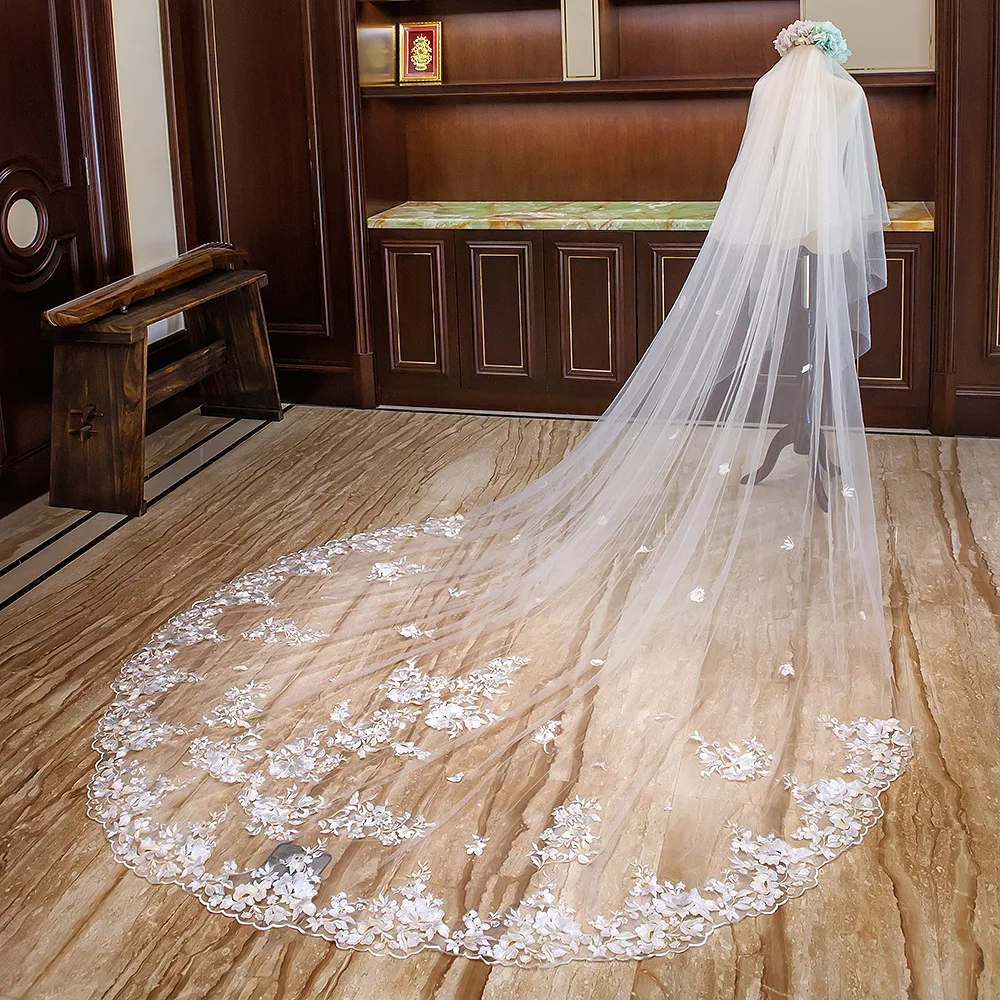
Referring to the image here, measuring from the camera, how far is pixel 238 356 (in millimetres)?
5867

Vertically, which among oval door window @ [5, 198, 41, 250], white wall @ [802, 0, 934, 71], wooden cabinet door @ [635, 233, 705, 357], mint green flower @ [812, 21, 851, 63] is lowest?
wooden cabinet door @ [635, 233, 705, 357]

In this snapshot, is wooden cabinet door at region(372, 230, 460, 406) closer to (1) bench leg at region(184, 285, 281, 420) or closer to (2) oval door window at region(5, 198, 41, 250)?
(1) bench leg at region(184, 285, 281, 420)

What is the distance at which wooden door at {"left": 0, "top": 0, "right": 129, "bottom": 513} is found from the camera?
4863 mm

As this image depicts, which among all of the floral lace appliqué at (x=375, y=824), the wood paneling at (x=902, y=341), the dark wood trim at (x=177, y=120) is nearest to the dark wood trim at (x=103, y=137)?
the dark wood trim at (x=177, y=120)

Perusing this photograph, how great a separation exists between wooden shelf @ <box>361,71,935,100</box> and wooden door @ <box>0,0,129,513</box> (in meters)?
1.16

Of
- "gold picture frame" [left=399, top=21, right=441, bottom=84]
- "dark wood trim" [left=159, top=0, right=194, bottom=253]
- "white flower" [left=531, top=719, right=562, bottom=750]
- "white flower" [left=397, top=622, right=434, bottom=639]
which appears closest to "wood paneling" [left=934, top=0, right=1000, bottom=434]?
"gold picture frame" [left=399, top=21, right=441, bottom=84]

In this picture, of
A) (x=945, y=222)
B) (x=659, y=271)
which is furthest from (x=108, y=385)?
(x=945, y=222)

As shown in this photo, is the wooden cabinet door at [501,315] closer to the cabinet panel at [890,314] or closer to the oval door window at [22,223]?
the cabinet panel at [890,314]

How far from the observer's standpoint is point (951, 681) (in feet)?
11.1

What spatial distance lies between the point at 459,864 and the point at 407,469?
2.71 metres

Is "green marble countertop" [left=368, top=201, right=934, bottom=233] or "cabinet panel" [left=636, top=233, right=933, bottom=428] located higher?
"green marble countertop" [left=368, top=201, right=934, bottom=233]

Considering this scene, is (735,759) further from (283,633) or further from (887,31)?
(887,31)

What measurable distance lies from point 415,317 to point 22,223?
1753mm

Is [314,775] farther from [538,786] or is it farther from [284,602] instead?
[284,602]
